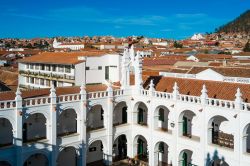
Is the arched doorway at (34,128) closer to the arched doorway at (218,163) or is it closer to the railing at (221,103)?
the railing at (221,103)

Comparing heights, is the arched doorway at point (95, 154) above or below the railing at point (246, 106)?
below

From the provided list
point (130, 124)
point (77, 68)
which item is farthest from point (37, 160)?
point (77, 68)

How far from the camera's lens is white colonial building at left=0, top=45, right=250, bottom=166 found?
28969 mm

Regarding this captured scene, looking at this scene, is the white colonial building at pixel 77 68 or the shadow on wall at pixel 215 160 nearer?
the shadow on wall at pixel 215 160

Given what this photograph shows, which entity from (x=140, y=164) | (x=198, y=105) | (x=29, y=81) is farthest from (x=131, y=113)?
(x=29, y=81)

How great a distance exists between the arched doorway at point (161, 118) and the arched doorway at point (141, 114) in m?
1.98

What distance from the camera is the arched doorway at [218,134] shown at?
1193 inches

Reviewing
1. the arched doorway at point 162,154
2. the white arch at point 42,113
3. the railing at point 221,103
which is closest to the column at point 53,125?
the white arch at point 42,113

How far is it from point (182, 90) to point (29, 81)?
104ft

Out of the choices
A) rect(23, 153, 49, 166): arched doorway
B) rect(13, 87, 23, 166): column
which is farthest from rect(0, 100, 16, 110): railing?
rect(23, 153, 49, 166): arched doorway

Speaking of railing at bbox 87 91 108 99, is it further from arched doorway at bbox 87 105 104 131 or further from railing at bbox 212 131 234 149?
railing at bbox 212 131 234 149

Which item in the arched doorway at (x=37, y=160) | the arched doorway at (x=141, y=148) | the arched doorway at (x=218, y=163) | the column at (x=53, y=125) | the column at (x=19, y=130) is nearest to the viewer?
the column at (x=19, y=130)

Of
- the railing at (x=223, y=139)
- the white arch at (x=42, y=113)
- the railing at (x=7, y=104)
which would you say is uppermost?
the railing at (x=7, y=104)

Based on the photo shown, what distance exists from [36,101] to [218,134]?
55.1ft
